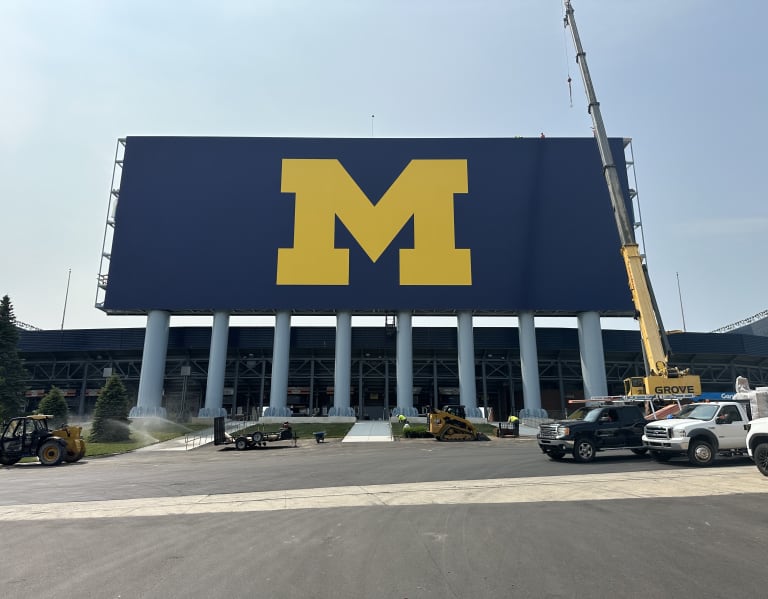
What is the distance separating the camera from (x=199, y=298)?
149 feet

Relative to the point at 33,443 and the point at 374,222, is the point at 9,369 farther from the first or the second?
the point at 374,222

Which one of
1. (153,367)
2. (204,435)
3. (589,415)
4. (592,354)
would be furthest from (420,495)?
(153,367)

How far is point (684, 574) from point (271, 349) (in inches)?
1864

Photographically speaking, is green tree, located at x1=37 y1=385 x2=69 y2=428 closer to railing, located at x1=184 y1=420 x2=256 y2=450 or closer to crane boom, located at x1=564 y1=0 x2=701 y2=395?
railing, located at x1=184 y1=420 x2=256 y2=450

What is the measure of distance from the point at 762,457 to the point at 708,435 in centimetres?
253

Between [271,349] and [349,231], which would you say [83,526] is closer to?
[349,231]

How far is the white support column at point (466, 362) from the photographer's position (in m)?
43.5

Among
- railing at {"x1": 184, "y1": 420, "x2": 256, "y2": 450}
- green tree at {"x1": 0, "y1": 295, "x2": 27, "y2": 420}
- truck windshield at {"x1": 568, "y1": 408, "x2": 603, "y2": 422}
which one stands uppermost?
green tree at {"x1": 0, "y1": 295, "x2": 27, "y2": 420}

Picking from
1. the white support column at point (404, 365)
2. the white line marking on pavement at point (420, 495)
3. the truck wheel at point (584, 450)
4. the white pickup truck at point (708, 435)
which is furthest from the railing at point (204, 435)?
the white pickup truck at point (708, 435)

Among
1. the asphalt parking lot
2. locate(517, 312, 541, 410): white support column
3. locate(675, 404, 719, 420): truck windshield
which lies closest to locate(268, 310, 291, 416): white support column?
locate(517, 312, 541, 410): white support column

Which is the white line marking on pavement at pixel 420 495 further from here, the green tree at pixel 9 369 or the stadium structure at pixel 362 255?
the green tree at pixel 9 369

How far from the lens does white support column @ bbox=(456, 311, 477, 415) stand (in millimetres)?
43469

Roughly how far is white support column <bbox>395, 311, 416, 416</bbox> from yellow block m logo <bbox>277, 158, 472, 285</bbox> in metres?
4.03

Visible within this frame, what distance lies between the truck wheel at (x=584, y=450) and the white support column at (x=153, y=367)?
3772 cm
